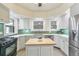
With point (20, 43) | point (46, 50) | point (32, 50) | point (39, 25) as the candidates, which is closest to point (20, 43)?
point (20, 43)

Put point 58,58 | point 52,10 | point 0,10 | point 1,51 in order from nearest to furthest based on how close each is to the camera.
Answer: point 58,58 < point 1,51 < point 0,10 < point 52,10

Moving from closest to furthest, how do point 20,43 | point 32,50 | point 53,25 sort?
point 32,50 < point 20,43 < point 53,25

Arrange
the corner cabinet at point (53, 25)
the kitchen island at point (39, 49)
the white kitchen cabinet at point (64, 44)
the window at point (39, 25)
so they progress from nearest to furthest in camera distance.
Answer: the kitchen island at point (39, 49)
the white kitchen cabinet at point (64, 44)
the corner cabinet at point (53, 25)
the window at point (39, 25)

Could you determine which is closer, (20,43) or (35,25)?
(20,43)

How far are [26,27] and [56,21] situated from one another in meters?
1.72

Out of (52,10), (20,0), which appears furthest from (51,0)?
(52,10)

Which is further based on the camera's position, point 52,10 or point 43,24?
point 43,24

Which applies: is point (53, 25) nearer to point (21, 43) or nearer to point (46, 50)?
point (21, 43)

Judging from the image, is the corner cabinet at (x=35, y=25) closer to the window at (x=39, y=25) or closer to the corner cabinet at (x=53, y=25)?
the window at (x=39, y=25)

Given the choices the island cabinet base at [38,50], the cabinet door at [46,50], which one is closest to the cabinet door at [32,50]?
the island cabinet base at [38,50]

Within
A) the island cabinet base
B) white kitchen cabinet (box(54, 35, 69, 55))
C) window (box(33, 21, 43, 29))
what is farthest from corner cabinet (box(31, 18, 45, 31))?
the island cabinet base

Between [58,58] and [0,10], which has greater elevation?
[0,10]

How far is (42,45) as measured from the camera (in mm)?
2883

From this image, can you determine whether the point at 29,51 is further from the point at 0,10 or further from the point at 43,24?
the point at 43,24
